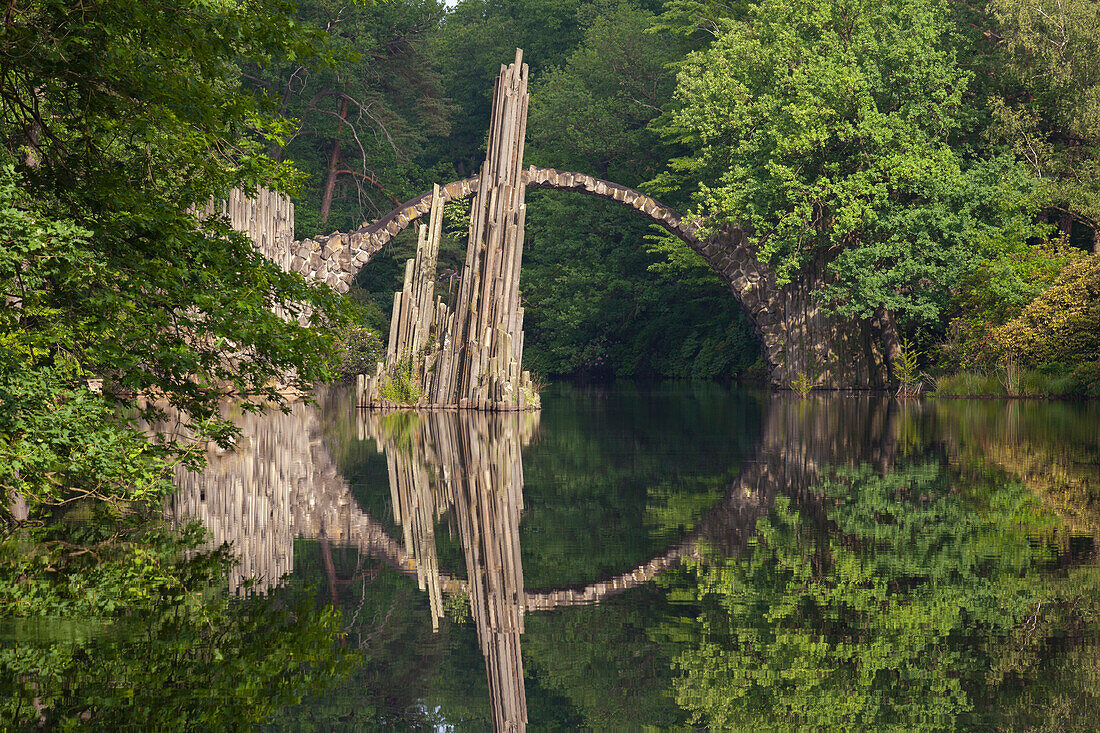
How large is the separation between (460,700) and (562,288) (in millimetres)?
42038

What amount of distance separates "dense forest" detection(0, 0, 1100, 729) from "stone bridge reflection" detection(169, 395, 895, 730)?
2.07 feet

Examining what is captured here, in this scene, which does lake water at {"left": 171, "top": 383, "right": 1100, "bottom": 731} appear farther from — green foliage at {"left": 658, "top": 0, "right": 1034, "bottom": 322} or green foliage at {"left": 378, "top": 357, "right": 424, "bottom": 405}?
green foliage at {"left": 658, "top": 0, "right": 1034, "bottom": 322}

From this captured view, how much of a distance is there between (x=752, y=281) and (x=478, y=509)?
24.2m

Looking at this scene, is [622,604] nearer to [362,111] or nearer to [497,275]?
[497,275]

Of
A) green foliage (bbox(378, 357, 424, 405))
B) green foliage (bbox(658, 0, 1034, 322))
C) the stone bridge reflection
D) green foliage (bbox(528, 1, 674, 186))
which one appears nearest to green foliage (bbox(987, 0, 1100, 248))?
green foliage (bbox(658, 0, 1034, 322))

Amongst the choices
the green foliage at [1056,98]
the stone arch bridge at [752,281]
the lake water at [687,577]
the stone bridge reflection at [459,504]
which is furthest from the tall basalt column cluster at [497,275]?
the green foliage at [1056,98]

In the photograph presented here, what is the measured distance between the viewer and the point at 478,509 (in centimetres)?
1068

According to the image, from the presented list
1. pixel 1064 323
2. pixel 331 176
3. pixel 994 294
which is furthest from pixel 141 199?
pixel 331 176

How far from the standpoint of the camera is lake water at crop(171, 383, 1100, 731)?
5.12m

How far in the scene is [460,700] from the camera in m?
5.17

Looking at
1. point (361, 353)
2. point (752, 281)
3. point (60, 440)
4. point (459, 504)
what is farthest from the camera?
point (361, 353)

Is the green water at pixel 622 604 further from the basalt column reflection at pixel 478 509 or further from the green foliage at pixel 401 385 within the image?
the green foliage at pixel 401 385

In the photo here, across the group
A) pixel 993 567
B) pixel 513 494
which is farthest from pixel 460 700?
pixel 513 494

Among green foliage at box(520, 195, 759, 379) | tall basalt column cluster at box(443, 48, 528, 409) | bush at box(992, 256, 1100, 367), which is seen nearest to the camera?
tall basalt column cluster at box(443, 48, 528, 409)
